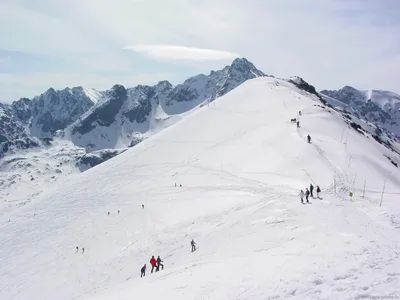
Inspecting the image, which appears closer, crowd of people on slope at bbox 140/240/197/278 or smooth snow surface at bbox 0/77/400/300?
smooth snow surface at bbox 0/77/400/300

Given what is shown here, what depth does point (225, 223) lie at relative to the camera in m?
36.4

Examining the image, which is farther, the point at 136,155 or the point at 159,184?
the point at 136,155

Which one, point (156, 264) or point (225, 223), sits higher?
point (225, 223)

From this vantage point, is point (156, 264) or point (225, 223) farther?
point (225, 223)

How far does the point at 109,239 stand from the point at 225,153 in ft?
83.7

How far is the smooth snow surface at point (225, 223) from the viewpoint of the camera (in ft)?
63.7

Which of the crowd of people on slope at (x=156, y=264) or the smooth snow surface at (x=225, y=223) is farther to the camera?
the crowd of people on slope at (x=156, y=264)

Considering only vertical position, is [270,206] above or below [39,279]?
above

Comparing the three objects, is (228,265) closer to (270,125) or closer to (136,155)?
(270,125)

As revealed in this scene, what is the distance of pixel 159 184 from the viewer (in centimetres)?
5916

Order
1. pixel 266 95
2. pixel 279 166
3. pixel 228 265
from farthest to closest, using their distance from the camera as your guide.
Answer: pixel 266 95 < pixel 279 166 < pixel 228 265

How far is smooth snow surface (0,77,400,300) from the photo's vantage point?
63.7ft

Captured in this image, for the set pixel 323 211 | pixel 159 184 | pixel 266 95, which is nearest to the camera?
pixel 323 211

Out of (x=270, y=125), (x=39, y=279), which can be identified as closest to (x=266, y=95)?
(x=270, y=125)
